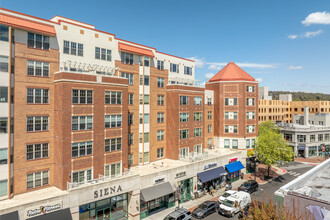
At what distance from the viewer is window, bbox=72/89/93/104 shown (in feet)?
80.1

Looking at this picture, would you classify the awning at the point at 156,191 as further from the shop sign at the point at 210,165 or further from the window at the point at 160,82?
the window at the point at 160,82

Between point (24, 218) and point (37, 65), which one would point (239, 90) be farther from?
point (24, 218)

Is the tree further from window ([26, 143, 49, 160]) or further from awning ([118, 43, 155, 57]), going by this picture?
window ([26, 143, 49, 160])

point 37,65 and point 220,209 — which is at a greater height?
point 37,65

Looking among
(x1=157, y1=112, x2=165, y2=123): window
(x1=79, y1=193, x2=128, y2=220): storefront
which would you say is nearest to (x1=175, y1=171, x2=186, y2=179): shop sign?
(x1=79, y1=193, x2=128, y2=220): storefront

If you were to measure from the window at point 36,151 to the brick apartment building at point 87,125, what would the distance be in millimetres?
97

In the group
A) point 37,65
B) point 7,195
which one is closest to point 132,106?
point 37,65

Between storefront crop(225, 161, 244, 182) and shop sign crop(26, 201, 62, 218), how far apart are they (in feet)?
94.9

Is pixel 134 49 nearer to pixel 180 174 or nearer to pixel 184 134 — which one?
pixel 184 134

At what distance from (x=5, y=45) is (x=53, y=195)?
50.5ft

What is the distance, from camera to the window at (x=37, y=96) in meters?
23.2

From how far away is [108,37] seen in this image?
3019 centimetres

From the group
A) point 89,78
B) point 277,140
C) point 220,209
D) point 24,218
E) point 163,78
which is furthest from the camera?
point 277,140

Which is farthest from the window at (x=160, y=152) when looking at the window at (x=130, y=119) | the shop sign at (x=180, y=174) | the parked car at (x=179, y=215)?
the parked car at (x=179, y=215)
